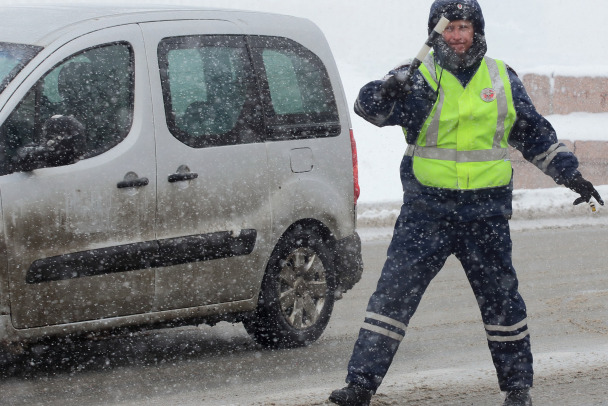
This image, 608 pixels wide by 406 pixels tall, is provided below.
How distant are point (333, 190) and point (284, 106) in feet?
1.92

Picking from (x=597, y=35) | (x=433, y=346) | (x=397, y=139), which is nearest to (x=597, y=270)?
(x=433, y=346)

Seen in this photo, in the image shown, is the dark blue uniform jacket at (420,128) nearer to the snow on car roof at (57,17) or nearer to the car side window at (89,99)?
the car side window at (89,99)

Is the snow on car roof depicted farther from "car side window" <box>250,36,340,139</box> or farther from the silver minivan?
"car side window" <box>250,36,340,139</box>

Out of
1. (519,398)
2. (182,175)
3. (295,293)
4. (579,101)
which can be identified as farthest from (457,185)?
(579,101)

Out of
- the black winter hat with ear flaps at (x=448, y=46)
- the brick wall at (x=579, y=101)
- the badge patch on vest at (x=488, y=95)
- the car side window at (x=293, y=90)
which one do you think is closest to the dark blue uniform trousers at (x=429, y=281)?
the badge patch on vest at (x=488, y=95)

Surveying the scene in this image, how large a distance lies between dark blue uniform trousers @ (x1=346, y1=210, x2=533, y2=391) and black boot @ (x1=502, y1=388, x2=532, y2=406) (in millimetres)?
33

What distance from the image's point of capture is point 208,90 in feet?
23.7

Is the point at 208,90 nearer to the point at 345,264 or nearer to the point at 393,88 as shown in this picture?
the point at 345,264

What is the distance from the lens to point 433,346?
7695 millimetres

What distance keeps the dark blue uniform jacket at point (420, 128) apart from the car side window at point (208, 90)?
1594 millimetres

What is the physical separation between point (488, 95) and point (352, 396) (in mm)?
1371

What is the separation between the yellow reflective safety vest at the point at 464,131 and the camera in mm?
5621

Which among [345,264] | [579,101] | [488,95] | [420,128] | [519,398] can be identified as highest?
[488,95]

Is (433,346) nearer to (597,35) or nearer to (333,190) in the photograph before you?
(333,190)
